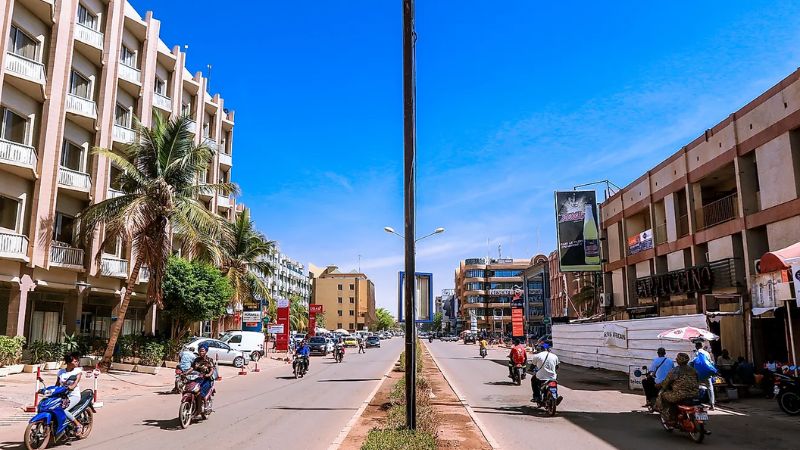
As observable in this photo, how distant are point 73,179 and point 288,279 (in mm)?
94837

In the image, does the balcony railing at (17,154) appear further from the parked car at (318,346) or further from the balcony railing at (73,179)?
the parked car at (318,346)

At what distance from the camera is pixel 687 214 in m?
26.5

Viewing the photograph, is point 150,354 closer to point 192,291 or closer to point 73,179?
point 192,291

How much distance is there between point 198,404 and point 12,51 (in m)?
19.6

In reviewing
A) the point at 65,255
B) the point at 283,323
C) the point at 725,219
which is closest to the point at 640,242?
A: the point at 725,219

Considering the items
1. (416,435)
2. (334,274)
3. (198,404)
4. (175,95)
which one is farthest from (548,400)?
(334,274)

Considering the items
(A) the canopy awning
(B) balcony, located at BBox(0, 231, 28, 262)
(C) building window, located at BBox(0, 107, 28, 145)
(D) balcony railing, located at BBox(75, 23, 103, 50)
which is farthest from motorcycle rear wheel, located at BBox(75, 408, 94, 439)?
(D) balcony railing, located at BBox(75, 23, 103, 50)

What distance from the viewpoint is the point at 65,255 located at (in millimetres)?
24922

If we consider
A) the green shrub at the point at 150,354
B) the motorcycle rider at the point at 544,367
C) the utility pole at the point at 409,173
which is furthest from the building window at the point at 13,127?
the motorcycle rider at the point at 544,367

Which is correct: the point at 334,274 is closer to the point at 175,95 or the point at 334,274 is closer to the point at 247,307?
the point at 247,307

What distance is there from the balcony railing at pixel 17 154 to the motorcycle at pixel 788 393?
26.7 metres

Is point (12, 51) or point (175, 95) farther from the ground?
point (175, 95)

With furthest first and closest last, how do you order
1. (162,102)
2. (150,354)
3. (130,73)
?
(162,102) < (130,73) < (150,354)

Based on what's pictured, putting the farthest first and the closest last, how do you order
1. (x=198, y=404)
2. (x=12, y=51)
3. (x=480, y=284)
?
(x=480, y=284), (x=12, y=51), (x=198, y=404)
